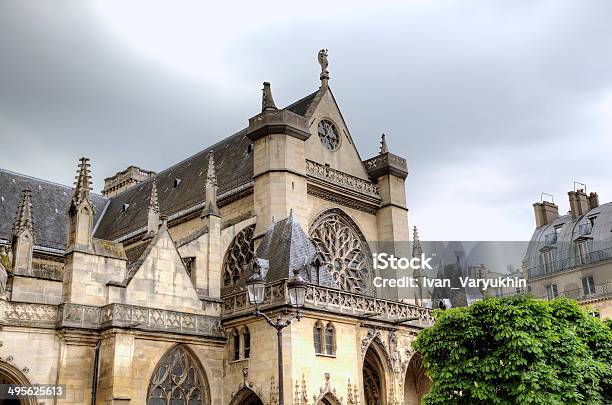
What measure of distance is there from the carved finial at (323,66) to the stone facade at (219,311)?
2.58m

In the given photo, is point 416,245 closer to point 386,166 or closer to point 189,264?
point 386,166

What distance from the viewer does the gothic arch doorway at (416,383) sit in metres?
26.5

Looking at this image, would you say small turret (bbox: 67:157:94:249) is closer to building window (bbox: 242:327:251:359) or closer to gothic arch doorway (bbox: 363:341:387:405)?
building window (bbox: 242:327:251:359)

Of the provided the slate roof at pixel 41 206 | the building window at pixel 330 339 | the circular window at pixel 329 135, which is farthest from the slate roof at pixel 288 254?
the slate roof at pixel 41 206

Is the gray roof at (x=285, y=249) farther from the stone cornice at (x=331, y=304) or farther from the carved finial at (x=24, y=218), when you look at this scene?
the carved finial at (x=24, y=218)

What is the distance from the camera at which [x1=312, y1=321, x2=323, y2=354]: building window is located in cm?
2052

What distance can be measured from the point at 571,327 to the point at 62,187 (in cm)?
2895

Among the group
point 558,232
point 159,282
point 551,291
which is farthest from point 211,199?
point 558,232

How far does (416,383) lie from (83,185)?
48.2 feet

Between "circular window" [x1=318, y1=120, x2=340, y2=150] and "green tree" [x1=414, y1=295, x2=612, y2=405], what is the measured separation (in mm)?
12429

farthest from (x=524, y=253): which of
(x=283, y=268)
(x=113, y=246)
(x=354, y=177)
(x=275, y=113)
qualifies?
(x=113, y=246)

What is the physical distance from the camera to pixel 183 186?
114ft

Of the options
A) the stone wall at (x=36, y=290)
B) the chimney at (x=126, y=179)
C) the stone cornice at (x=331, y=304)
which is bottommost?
the stone cornice at (x=331, y=304)

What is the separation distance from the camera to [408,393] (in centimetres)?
2639
